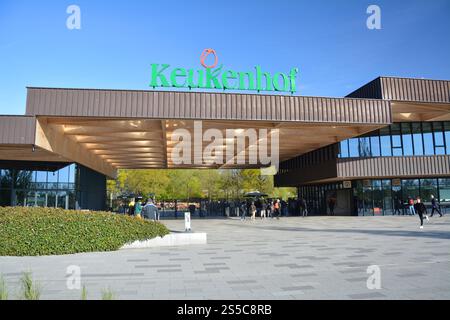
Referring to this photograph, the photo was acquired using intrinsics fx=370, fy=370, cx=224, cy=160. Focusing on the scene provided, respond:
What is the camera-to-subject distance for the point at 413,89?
2586 centimetres

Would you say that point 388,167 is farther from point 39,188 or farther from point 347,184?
point 39,188

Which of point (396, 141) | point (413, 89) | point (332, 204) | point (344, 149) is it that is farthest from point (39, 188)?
point (396, 141)

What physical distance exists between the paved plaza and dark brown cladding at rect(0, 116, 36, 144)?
8.51 m

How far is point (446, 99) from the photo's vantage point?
25938 millimetres

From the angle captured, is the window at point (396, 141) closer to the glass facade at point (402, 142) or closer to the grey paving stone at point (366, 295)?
the glass facade at point (402, 142)

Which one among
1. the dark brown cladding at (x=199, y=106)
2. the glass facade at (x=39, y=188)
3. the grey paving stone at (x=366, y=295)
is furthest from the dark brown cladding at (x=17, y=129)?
the grey paving stone at (x=366, y=295)

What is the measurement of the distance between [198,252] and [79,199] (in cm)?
2078

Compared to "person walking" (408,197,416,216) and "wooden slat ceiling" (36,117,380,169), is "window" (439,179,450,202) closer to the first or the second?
"person walking" (408,197,416,216)

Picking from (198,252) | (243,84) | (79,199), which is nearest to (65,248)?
(198,252)

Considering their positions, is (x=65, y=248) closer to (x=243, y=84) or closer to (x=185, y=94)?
(x=185, y=94)

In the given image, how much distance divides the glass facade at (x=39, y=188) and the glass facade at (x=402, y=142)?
21554 mm

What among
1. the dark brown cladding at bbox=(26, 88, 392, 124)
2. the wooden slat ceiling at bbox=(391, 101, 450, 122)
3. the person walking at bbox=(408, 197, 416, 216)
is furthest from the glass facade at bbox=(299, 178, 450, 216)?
the dark brown cladding at bbox=(26, 88, 392, 124)

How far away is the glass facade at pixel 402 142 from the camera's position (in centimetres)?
3062

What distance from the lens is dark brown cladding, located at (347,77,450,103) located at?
25625 mm
